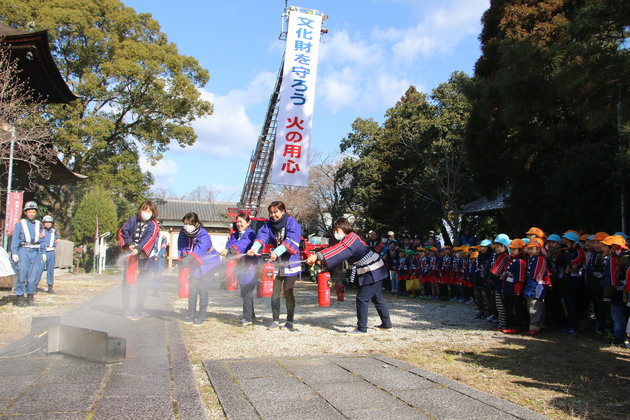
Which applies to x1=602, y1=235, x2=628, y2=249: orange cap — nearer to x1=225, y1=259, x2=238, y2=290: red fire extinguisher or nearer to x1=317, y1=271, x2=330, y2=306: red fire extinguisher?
x1=317, y1=271, x2=330, y2=306: red fire extinguisher

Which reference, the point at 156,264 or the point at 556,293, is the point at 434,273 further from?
the point at 156,264

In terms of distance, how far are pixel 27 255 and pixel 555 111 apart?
10.4 m

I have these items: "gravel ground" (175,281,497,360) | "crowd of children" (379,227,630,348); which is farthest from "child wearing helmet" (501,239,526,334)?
"gravel ground" (175,281,497,360)

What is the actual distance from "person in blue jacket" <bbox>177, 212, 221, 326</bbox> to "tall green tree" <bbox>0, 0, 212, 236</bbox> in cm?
1909

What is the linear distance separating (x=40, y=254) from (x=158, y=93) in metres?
19.5

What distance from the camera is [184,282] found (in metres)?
7.22

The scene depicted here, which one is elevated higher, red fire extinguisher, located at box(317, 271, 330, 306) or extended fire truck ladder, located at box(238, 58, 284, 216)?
extended fire truck ladder, located at box(238, 58, 284, 216)

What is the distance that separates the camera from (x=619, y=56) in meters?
6.88

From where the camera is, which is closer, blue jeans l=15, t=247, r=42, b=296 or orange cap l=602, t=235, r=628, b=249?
orange cap l=602, t=235, r=628, b=249

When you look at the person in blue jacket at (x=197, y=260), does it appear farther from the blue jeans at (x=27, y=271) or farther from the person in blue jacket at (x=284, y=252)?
the blue jeans at (x=27, y=271)

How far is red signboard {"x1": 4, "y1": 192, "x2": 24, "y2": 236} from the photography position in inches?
494

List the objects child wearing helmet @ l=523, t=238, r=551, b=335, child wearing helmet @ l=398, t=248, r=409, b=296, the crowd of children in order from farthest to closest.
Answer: child wearing helmet @ l=398, t=248, r=409, b=296 < child wearing helmet @ l=523, t=238, r=551, b=335 < the crowd of children

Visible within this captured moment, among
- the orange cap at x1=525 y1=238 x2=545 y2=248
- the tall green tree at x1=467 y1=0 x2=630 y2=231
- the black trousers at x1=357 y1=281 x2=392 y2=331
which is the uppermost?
the tall green tree at x1=467 y1=0 x2=630 y2=231

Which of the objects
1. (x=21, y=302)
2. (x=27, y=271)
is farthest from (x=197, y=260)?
(x=21, y=302)
